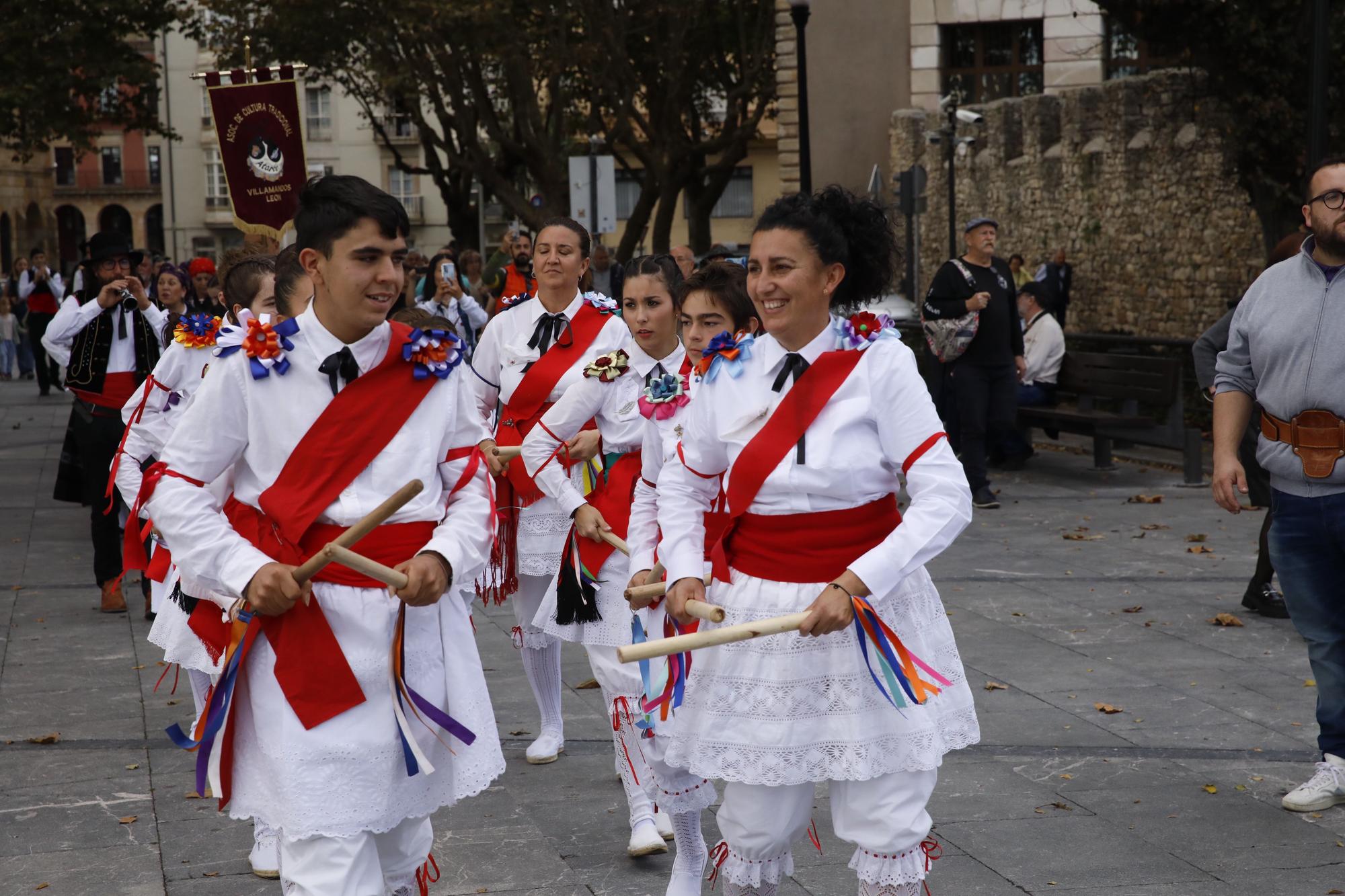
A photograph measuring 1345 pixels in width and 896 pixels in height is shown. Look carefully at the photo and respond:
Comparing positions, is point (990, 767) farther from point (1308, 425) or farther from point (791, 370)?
point (791, 370)

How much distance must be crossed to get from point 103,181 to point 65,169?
1839mm

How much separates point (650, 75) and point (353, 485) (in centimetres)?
3181

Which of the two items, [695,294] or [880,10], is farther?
[880,10]

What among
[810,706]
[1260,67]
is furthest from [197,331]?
[1260,67]

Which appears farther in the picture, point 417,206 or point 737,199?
point 417,206

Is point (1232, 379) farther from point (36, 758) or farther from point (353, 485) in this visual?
point (36, 758)

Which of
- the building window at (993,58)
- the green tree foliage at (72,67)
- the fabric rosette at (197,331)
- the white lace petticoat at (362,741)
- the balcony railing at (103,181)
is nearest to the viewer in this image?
the white lace petticoat at (362,741)

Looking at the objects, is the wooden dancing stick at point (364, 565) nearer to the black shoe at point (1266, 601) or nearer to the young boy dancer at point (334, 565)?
the young boy dancer at point (334, 565)

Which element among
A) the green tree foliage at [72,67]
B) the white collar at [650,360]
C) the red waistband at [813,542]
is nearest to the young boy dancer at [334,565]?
the red waistband at [813,542]

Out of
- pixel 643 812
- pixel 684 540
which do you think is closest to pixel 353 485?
pixel 684 540

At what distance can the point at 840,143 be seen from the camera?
33.4 m

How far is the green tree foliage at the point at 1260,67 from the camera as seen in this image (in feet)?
50.2

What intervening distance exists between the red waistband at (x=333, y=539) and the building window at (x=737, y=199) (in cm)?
6641

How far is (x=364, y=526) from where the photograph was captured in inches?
129
